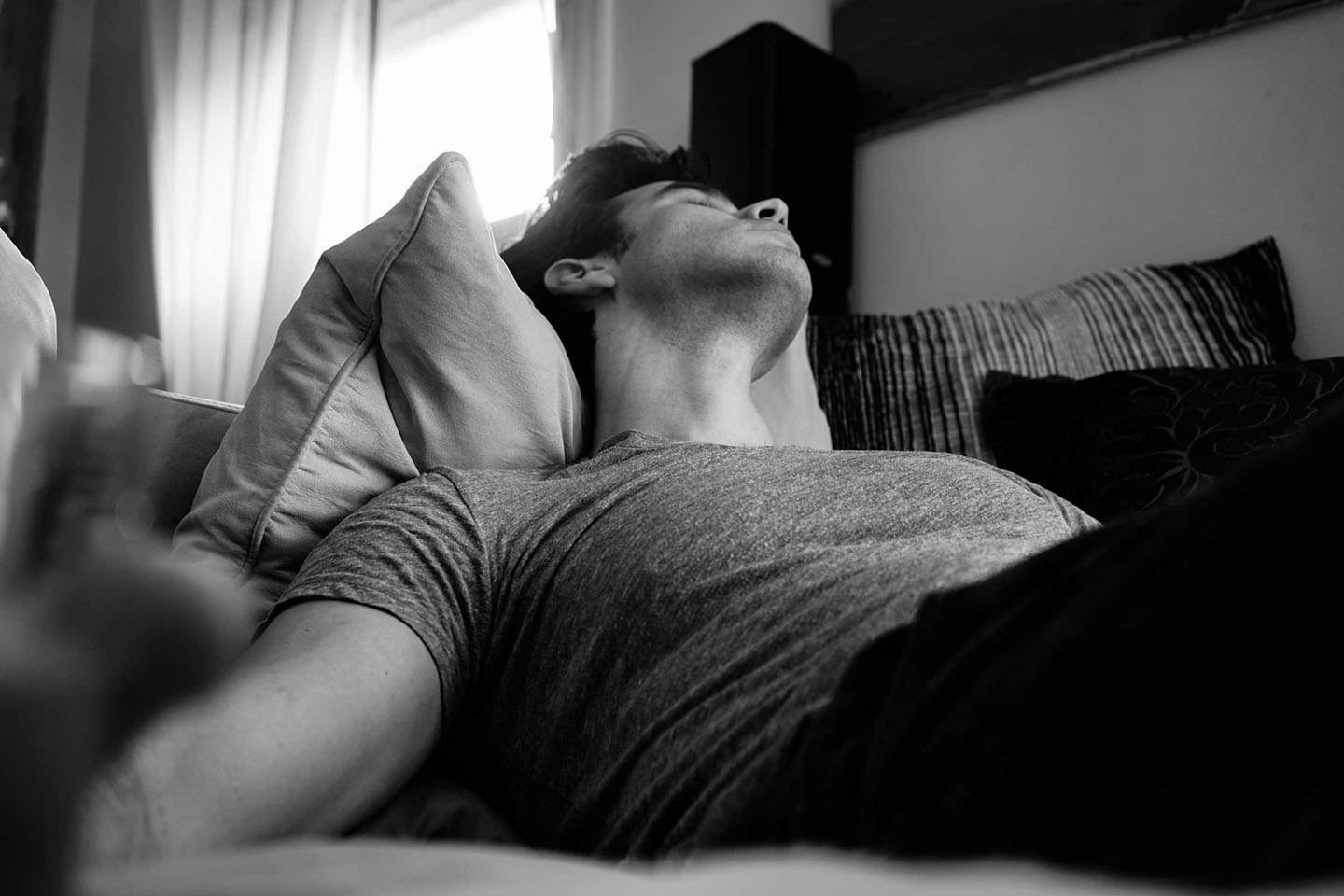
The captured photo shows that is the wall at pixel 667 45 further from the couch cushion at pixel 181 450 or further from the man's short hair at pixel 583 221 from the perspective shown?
the couch cushion at pixel 181 450

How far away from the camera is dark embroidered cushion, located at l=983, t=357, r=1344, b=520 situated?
1.27 metres

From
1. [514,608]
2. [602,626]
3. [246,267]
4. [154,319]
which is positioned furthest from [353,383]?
[154,319]

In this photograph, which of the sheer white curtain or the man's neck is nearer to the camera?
the man's neck

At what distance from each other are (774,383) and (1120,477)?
49 cm

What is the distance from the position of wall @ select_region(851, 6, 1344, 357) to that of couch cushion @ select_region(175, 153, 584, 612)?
4.43ft

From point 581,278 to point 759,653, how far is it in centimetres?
91

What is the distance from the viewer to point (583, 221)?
5.27 ft

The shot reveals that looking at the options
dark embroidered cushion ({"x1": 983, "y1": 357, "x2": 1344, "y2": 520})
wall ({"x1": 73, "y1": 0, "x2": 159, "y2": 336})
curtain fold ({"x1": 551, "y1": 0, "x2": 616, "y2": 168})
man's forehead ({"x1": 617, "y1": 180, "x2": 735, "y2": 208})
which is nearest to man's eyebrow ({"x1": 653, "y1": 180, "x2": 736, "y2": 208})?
man's forehead ({"x1": 617, "y1": 180, "x2": 735, "y2": 208})

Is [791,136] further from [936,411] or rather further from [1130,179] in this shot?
[936,411]

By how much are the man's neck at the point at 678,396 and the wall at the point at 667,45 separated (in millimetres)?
1477

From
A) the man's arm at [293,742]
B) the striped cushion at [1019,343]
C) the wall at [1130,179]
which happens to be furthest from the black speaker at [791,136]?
the man's arm at [293,742]

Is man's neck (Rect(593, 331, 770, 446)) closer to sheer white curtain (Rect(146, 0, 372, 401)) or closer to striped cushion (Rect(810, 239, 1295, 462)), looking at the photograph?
striped cushion (Rect(810, 239, 1295, 462))

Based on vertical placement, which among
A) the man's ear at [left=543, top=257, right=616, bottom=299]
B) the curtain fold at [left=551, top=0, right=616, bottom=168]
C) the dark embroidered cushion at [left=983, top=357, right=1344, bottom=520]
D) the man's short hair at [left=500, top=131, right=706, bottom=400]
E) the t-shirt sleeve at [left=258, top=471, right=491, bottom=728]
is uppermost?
the curtain fold at [left=551, top=0, right=616, bottom=168]

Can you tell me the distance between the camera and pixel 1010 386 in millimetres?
1548
